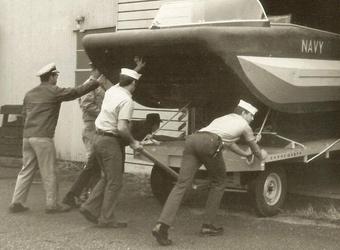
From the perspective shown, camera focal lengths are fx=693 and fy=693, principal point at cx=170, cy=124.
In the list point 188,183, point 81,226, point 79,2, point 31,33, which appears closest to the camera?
point 188,183

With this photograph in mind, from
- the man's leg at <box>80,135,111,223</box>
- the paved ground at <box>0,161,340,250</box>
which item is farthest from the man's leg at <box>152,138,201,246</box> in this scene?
the man's leg at <box>80,135,111,223</box>

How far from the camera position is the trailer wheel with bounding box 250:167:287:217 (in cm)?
895

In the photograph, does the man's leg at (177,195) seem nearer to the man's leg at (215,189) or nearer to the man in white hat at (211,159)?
the man in white hat at (211,159)

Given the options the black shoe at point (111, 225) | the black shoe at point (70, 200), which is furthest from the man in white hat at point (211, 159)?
the black shoe at point (70, 200)

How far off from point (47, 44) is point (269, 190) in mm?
8178

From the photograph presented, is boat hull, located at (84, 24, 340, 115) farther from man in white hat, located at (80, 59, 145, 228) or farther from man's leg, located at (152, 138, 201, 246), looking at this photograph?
man's leg, located at (152, 138, 201, 246)

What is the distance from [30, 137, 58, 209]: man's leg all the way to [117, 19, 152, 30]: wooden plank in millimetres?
4589

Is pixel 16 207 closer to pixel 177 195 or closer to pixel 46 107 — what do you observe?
pixel 46 107

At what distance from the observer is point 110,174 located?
8.07 metres

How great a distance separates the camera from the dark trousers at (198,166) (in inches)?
296

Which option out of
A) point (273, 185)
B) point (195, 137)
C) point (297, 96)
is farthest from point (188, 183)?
point (297, 96)

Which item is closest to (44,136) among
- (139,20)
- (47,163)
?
(47,163)

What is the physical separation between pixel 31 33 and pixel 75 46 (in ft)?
6.10

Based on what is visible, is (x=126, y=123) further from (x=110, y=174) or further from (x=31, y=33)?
(x=31, y=33)
